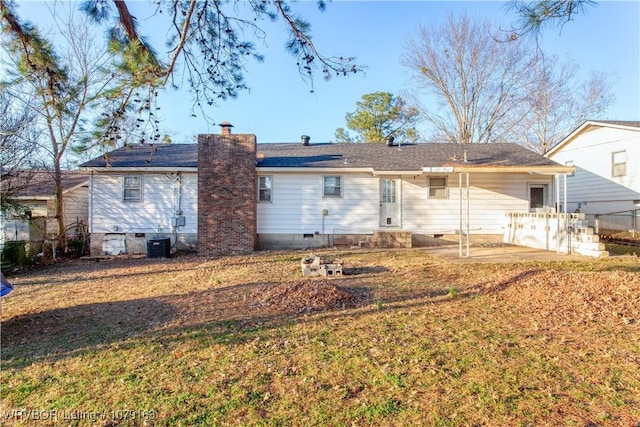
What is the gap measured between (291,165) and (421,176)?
192 inches

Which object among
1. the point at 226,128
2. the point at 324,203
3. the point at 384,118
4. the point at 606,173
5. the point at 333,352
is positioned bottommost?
the point at 333,352

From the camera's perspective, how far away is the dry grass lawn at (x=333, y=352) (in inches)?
109

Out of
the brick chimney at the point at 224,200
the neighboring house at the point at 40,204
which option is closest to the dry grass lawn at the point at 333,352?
the brick chimney at the point at 224,200

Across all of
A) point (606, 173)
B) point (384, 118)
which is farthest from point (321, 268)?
point (384, 118)

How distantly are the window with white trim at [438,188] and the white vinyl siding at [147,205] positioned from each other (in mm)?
8825

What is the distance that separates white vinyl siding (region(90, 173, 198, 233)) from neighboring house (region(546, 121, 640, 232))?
1591 centimetres

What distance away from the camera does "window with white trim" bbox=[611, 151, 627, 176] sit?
15.0 m

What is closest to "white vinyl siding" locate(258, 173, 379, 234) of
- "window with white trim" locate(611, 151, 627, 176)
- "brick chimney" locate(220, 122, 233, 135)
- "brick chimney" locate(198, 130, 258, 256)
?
"brick chimney" locate(198, 130, 258, 256)

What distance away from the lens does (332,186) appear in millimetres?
13094

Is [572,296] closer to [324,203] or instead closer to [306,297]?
[306,297]

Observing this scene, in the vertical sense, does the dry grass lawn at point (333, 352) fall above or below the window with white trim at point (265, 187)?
below

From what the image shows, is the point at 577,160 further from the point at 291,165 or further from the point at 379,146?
the point at 291,165

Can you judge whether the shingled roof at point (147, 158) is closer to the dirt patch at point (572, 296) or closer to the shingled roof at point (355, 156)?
the shingled roof at point (355, 156)

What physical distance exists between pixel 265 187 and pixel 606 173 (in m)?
15.5
